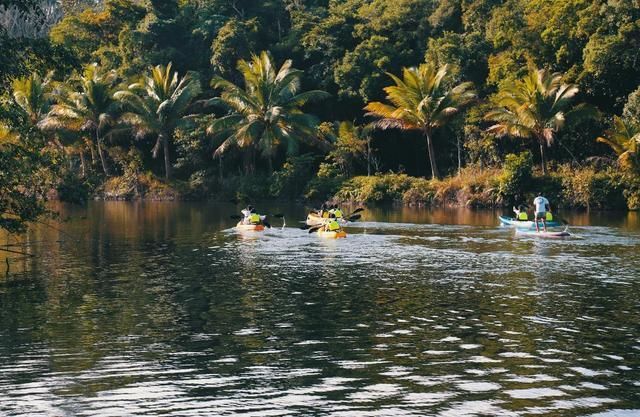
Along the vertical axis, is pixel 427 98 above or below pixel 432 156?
above

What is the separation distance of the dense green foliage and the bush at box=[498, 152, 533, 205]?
0.40 metres

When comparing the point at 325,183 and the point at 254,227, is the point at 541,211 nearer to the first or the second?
the point at 254,227

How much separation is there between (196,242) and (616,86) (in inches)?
1223

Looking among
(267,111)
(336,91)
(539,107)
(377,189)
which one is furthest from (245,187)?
(539,107)

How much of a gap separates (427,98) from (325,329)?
4126cm

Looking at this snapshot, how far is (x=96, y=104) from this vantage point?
236 feet

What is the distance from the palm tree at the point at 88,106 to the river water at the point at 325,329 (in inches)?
1430

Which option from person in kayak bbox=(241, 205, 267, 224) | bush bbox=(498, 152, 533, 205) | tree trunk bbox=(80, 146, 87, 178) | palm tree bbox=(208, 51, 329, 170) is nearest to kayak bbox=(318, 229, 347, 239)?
person in kayak bbox=(241, 205, 267, 224)

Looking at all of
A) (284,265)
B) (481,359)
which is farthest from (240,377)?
(284,265)

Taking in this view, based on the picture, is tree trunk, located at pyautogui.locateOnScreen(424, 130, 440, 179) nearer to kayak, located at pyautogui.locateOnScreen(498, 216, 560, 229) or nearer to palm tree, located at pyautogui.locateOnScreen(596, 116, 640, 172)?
palm tree, located at pyautogui.locateOnScreen(596, 116, 640, 172)

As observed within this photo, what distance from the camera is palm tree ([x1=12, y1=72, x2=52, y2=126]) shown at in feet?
238

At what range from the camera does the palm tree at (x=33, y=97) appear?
238 ft

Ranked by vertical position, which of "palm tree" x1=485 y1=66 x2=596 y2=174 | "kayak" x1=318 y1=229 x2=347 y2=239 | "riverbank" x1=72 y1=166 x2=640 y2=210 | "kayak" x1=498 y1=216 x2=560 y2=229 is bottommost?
"kayak" x1=318 y1=229 x2=347 y2=239

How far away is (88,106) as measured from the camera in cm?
7181
